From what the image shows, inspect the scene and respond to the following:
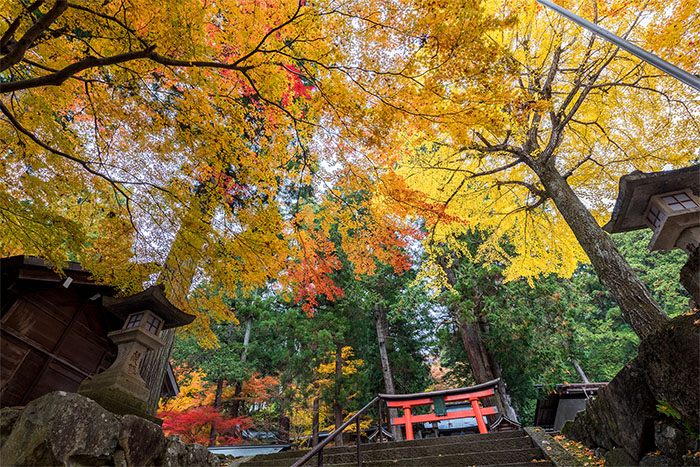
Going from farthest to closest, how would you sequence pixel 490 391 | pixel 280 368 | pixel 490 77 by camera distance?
1. pixel 280 368
2. pixel 490 391
3. pixel 490 77

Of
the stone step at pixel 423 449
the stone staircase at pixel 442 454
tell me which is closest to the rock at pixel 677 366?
the stone staircase at pixel 442 454

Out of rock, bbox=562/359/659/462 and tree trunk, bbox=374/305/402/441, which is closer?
rock, bbox=562/359/659/462

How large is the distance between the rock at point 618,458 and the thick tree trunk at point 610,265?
5.21 feet

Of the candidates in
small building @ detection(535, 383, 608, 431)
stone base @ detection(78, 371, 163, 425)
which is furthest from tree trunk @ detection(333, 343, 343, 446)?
stone base @ detection(78, 371, 163, 425)

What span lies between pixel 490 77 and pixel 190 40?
358 cm

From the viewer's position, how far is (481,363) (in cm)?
1205

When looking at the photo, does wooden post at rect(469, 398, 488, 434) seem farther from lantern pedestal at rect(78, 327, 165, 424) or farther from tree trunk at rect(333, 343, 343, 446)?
lantern pedestal at rect(78, 327, 165, 424)

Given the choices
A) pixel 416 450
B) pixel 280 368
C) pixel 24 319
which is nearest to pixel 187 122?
pixel 24 319

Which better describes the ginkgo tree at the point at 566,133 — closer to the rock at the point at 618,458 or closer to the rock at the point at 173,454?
the rock at the point at 618,458

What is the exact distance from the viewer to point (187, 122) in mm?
4582

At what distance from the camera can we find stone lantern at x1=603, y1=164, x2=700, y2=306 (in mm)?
4262

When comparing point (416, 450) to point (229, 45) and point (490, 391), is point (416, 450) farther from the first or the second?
point (229, 45)

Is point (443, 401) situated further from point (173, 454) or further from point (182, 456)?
point (173, 454)

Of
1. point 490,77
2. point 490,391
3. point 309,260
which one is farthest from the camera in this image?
point 490,391
